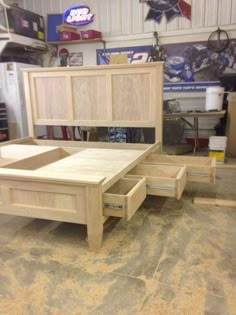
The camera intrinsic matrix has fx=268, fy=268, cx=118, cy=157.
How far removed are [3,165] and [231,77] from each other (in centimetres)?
343


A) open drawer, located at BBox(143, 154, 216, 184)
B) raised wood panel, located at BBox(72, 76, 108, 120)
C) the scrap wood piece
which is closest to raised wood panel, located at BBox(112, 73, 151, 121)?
raised wood panel, located at BBox(72, 76, 108, 120)

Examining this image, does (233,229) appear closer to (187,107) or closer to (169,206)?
(169,206)

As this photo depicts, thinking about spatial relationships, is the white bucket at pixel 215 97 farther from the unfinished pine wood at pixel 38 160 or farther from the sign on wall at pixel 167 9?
the unfinished pine wood at pixel 38 160

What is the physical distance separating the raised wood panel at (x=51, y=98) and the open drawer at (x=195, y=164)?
1213 millimetres

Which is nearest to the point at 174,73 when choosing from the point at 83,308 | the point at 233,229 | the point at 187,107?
the point at 187,107

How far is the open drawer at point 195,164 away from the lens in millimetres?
2041

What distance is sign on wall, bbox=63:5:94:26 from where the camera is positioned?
4641 millimetres

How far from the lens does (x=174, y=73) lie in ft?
14.5

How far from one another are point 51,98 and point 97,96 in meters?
0.55

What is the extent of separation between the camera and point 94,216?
58.6 inches

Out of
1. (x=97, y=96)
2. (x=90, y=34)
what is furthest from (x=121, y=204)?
(x=90, y=34)

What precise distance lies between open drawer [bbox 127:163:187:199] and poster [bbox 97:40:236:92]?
266 cm

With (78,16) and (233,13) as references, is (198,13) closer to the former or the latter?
(233,13)

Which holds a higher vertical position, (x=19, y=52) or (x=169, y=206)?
(x=19, y=52)
